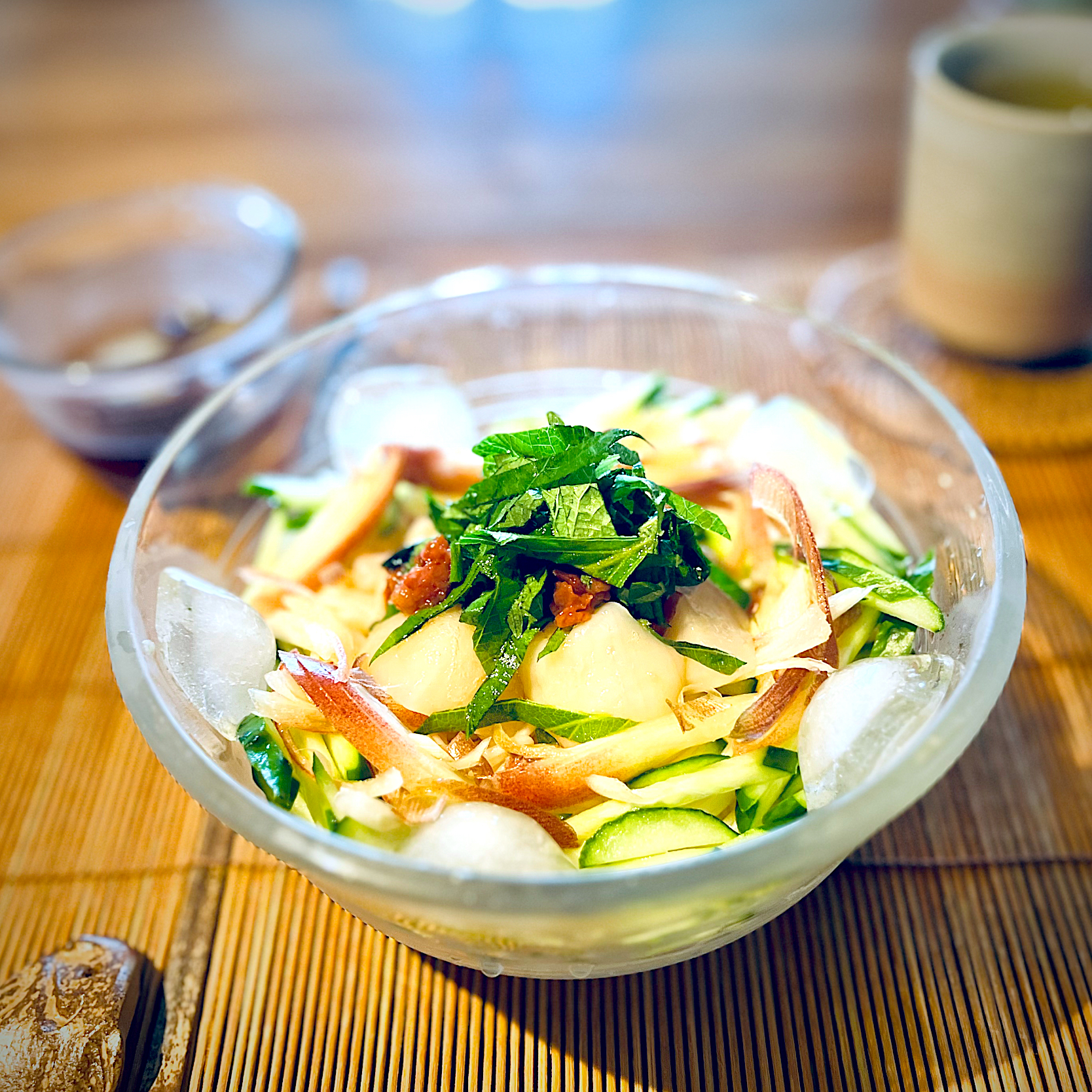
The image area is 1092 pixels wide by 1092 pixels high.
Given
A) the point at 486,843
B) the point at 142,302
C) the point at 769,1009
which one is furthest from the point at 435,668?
the point at 142,302

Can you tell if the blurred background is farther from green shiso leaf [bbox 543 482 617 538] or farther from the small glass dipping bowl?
green shiso leaf [bbox 543 482 617 538]

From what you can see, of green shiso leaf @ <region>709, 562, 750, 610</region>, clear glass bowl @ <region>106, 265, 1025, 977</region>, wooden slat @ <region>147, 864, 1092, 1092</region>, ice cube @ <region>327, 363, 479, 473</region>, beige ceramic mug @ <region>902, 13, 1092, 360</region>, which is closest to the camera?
clear glass bowl @ <region>106, 265, 1025, 977</region>

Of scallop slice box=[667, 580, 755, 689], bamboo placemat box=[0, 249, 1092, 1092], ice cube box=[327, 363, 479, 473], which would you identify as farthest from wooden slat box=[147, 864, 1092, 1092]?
ice cube box=[327, 363, 479, 473]

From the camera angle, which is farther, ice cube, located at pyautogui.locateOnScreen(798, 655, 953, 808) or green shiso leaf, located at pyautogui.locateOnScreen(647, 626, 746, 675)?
green shiso leaf, located at pyautogui.locateOnScreen(647, 626, 746, 675)

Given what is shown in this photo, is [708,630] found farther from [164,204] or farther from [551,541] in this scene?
[164,204]

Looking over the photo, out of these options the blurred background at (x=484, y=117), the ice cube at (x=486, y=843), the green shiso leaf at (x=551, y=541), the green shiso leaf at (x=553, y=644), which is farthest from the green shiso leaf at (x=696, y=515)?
the blurred background at (x=484, y=117)

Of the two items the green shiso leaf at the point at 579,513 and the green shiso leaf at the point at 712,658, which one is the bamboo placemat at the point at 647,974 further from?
the green shiso leaf at the point at 579,513
